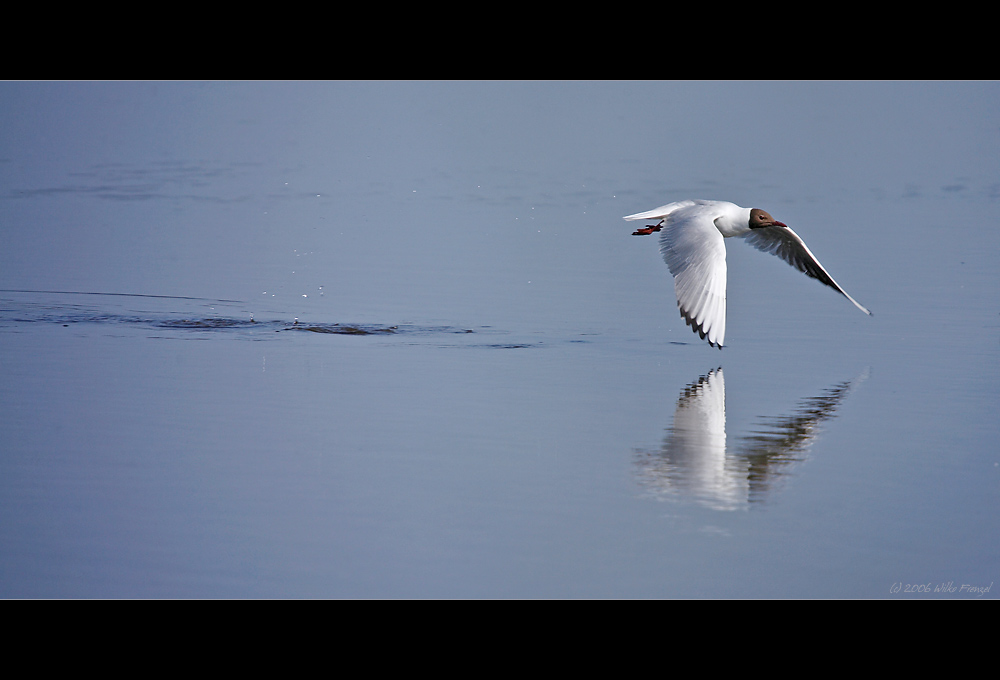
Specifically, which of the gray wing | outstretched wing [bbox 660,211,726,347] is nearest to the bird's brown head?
the gray wing

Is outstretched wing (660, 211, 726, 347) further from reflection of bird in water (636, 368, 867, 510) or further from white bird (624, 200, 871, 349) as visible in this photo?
reflection of bird in water (636, 368, 867, 510)

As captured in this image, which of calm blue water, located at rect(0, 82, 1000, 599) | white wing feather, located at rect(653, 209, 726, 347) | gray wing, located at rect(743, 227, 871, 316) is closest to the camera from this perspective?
calm blue water, located at rect(0, 82, 1000, 599)

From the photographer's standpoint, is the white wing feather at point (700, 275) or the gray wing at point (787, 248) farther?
the gray wing at point (787, 248)

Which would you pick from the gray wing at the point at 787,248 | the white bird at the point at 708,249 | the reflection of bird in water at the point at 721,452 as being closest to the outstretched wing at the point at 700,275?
the white bird at the point at 708,249

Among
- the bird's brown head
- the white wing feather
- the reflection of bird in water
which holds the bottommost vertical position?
the reflection of bird in water

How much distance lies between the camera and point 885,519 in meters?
6.05

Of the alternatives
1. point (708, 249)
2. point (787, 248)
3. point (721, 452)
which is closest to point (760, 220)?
point (787, 248)

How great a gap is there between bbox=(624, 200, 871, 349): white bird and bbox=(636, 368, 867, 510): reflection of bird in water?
0.57 metres

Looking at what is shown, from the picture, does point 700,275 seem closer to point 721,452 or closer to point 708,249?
point 708,249

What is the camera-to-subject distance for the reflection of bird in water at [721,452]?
6355mm

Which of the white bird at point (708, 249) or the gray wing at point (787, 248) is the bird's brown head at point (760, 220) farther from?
the gray wing at point (787, 248)

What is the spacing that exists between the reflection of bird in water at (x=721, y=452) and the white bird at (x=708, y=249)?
0.57 m

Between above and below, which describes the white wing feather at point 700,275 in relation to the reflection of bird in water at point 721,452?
above

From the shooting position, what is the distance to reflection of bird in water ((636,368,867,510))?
6.36 metres
